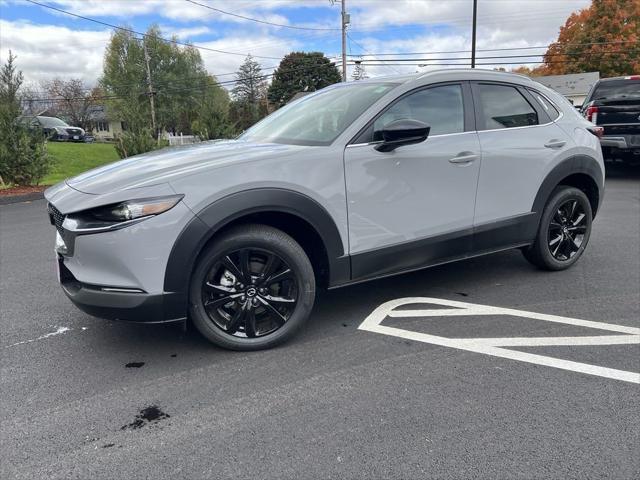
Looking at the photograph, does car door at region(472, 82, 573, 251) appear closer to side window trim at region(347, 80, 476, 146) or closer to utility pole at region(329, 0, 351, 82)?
side window trim at region(347, 80, 476, 146)

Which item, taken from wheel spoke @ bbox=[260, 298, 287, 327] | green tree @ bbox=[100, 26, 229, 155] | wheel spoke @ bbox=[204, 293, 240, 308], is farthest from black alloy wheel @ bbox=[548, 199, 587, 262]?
green tree @ bbox=[100, 26, 229, 155]

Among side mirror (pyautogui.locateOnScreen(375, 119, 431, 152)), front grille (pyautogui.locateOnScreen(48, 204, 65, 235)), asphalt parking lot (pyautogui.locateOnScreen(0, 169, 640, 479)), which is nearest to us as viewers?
asphalt parking lot (pyautogui.locateOnScreen(0, 169, 640, 479))

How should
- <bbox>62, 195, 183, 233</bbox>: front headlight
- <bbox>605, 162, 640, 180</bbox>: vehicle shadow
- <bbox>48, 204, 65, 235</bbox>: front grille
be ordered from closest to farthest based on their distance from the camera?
<bbox>62, 195, 183, 233</bbox>: front headlight → <bbox>48, 204, 65, 235</bbox>: front grille → <bbox>605, 162, 640, 180</bbox>: vehicle shadow

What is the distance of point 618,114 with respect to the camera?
991 cm

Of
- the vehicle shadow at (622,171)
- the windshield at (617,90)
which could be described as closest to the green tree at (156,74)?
the vehicle shadow at (622,171)

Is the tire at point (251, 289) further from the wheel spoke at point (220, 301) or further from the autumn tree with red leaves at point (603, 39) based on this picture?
the autumn tree with red leaves at point (603, 39)

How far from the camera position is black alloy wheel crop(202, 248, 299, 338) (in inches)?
116

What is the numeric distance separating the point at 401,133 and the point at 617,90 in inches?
364

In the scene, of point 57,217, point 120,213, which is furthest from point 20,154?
point 120,213

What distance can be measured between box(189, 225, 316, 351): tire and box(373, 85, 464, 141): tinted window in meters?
1.13

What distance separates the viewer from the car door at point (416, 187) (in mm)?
3246

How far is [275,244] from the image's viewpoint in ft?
9.81

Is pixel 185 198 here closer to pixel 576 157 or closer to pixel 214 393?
pixel 214 393

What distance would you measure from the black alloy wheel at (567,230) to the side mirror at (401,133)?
189 cm
